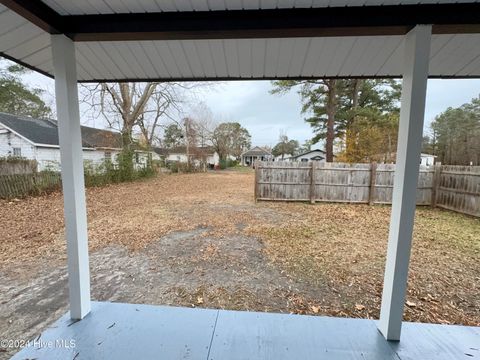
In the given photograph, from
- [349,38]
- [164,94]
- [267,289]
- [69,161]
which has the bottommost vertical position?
[267,289]

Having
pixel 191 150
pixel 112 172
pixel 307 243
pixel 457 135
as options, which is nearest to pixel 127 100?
pixel 112 172

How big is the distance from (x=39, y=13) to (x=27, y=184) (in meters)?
7.55

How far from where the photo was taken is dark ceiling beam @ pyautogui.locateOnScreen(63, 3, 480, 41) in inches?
53.7

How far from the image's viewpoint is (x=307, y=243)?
4012mm

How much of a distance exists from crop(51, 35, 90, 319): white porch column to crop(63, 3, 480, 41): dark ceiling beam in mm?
182

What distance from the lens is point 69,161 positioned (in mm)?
1613

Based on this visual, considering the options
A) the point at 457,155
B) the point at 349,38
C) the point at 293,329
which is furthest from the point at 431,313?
the point at 457,155

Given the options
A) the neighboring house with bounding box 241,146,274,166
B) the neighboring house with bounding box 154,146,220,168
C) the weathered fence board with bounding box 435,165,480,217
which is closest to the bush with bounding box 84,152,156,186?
the neighboring house with bounding box 154,146,220,168

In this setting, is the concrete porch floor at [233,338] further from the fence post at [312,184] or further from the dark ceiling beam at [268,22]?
the fence post at [312,184]

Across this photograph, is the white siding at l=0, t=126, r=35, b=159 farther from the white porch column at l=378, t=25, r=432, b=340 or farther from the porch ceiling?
the white porch column at l=378, t=25, r=432, b=340

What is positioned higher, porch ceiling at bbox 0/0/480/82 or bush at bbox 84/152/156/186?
porch ceiling at bbox 0/0/480/82

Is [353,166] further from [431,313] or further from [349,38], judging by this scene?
[349,38]

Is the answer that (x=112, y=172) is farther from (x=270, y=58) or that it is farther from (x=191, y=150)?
(x=191, y=150)

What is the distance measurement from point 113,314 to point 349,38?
2753mm
